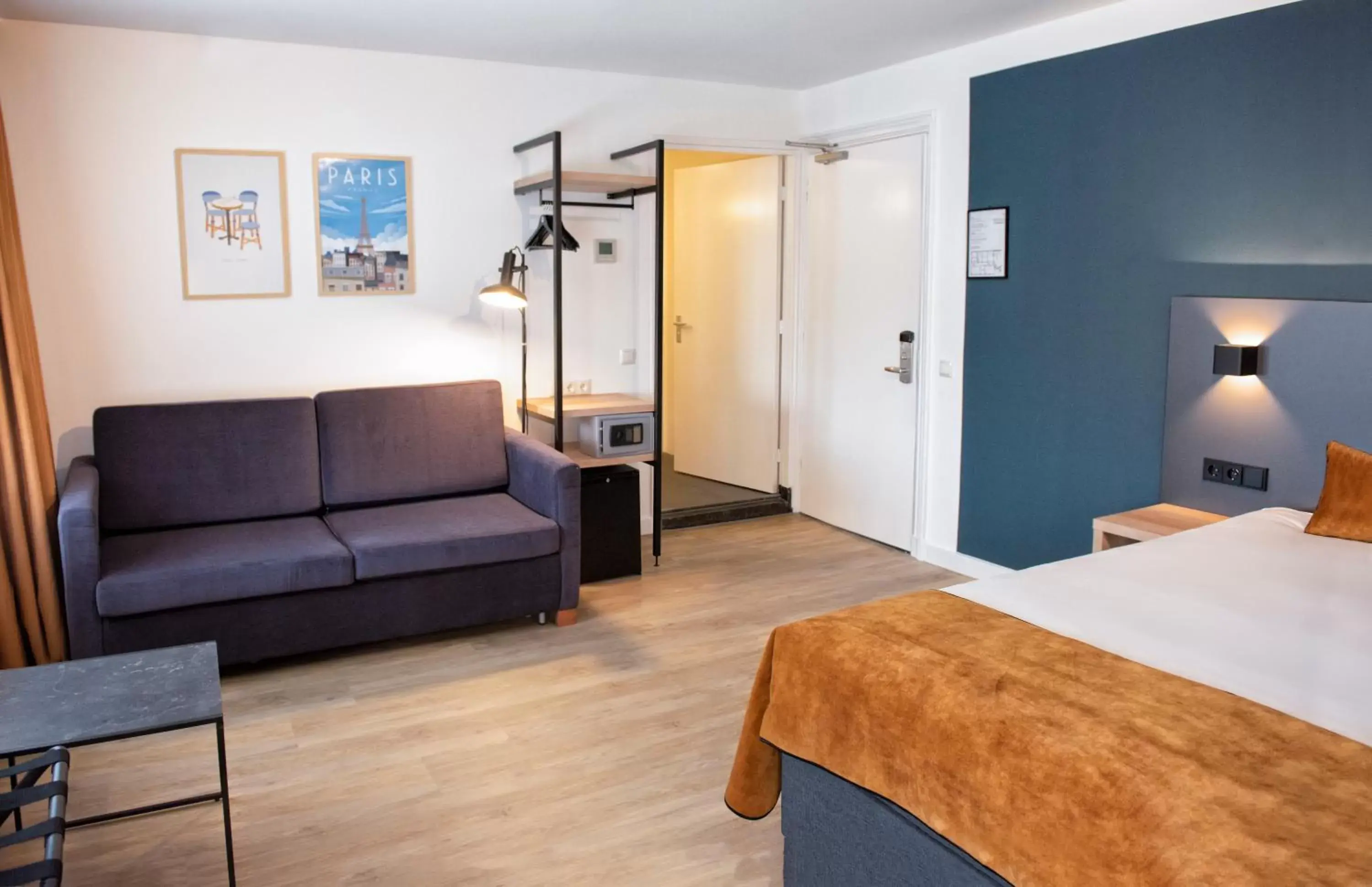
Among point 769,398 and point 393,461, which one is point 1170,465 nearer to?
point 769,398

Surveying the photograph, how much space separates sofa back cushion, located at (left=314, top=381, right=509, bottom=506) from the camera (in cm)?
436

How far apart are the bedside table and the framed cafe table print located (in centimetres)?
364

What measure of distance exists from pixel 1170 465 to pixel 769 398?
2672 mm

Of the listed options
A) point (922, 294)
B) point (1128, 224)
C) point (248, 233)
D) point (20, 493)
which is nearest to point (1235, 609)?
point (1128, 224)

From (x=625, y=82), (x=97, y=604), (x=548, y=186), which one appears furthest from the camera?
(x=625, y=82)

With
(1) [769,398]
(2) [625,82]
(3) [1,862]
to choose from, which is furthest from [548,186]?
(3) [1,862]

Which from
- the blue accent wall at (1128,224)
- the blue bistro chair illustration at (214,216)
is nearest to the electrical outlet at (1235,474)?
the blue accent wall at (1128,224)

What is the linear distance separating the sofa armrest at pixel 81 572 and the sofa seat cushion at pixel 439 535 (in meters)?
0.85

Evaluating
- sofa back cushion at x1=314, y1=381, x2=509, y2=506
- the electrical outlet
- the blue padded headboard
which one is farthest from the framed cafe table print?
the electrical outlet

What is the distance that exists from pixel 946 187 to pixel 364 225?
9.17 feet

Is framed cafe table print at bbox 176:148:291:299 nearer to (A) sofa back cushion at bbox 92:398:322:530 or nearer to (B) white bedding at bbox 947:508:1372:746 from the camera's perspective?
(A) sofa back cushion at bbox 92:398:322:530

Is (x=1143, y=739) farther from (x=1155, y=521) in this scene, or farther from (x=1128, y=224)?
(x=1128, y=224)

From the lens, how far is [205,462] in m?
4.09

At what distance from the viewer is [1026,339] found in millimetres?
4480
